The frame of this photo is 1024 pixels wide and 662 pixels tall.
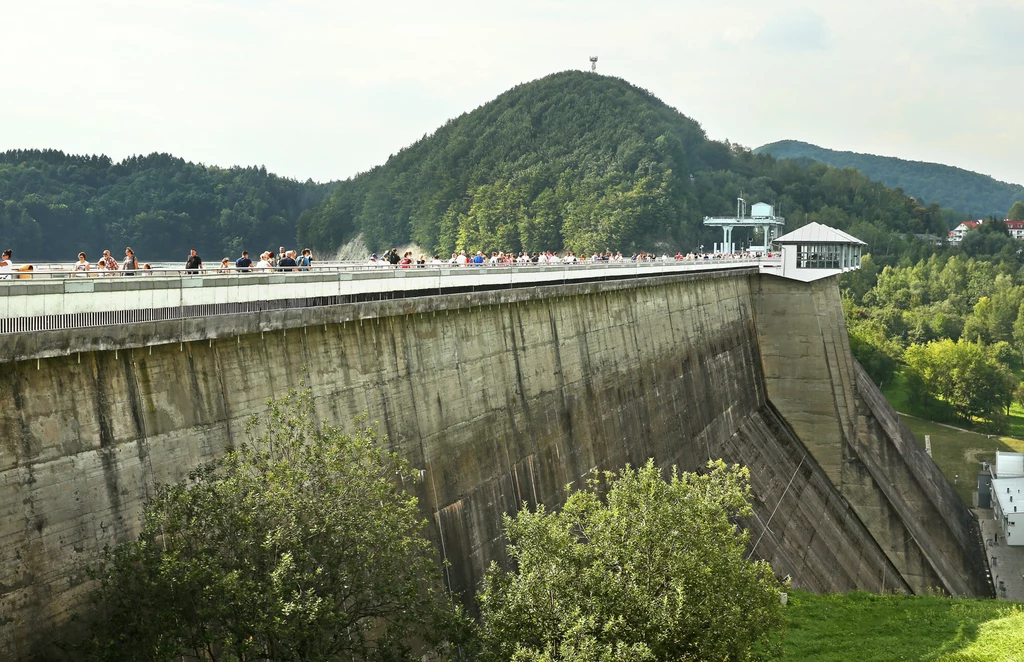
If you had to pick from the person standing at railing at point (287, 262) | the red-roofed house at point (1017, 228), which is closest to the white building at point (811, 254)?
the person standing at railing at point (287, 262)

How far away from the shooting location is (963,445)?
246ft

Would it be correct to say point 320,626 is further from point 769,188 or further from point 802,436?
point 769,188

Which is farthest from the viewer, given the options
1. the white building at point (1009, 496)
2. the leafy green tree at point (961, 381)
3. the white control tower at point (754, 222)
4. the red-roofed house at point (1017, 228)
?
the red-roofed house at point (1017, 228)

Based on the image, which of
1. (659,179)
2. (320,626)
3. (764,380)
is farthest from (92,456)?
(659,179)

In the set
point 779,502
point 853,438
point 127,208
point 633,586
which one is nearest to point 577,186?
point 127,208

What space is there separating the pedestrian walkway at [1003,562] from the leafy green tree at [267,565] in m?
41.2

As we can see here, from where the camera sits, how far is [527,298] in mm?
23984

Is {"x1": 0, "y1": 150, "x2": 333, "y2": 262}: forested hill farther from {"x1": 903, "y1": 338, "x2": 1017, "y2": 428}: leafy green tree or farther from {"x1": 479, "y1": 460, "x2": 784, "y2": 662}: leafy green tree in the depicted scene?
{"x1": 903, "y1": 338, "x2": 1017, "y2": 428}: leafy green tree

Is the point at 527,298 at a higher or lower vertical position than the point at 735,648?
higher

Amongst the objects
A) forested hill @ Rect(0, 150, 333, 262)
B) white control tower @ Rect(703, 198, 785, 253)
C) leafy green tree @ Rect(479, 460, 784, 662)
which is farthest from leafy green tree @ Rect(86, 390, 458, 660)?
forested hill @ Rect(0, 150, 333, 262)

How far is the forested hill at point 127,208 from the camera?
8381 cm

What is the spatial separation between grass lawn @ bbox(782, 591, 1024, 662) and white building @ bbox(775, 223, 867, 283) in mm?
22751

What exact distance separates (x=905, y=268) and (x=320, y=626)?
424 feet

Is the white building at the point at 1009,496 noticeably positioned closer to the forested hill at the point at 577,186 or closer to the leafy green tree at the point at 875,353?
the leafy green tree at the point at 875,353
